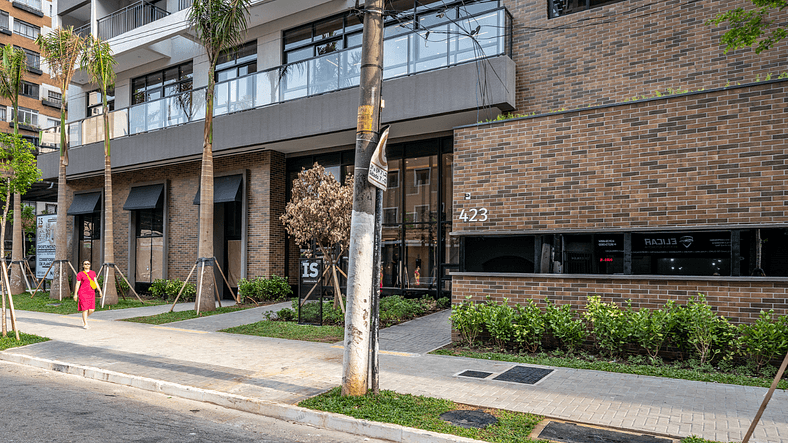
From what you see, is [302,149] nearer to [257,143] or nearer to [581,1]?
[257,143]

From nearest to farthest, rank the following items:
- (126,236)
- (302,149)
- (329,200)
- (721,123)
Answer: (721,123), (329,200), (302,149), (126,236)

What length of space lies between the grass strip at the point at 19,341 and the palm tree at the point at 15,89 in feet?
35.6

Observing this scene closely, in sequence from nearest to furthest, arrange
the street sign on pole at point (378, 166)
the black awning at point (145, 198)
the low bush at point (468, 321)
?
the street sign on pole at point (378, 166)
the low bush at point (468, 321)
the black awning at point (145, 198)

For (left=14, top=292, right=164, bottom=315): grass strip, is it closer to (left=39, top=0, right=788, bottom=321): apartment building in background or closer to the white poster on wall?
(left=39, top=0, right=788, bottom=321): apartment building in background

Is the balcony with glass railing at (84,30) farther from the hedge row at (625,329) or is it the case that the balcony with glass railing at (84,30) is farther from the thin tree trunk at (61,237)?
the hedge row at (625,329)

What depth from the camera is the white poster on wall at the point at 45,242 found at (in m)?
26.2

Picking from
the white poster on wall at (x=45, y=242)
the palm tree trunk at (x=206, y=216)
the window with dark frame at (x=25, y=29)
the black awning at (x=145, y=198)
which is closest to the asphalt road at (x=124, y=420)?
the palm tree trunk at (x=206, y=216)

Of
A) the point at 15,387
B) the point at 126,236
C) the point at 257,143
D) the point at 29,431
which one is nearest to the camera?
the point at 29,431

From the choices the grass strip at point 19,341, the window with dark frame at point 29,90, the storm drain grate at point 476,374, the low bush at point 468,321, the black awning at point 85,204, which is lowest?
the grass strip at point 19,341

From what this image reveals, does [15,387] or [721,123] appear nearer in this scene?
[15,387]

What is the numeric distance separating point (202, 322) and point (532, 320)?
29.6ft

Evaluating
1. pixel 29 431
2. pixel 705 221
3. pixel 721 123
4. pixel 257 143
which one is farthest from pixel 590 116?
pixel 257 143

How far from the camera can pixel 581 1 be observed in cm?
1313

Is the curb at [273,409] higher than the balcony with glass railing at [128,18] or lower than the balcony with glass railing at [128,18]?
lower
